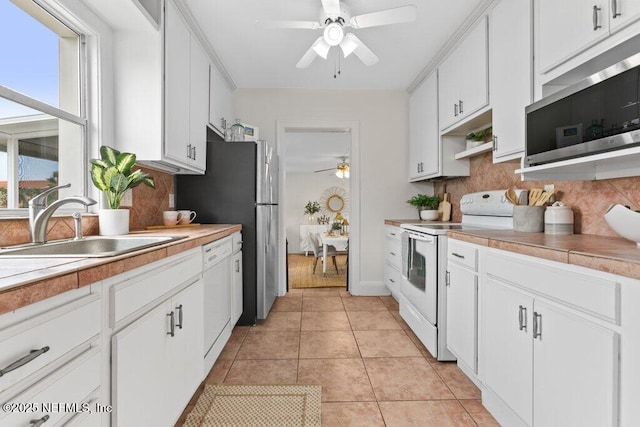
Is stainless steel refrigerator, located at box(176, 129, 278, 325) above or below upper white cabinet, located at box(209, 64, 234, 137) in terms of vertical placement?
below

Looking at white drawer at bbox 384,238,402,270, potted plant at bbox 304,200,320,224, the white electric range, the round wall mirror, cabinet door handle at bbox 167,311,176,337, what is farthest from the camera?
the round wall mirror

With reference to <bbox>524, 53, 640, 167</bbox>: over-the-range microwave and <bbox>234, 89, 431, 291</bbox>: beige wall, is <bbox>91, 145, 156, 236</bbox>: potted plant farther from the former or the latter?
<bbox>234, 89, 431, 291</bbox>: beige wall

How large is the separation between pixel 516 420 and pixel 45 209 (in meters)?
2.21

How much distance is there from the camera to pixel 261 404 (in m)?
1.70

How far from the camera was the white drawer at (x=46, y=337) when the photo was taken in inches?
24.5

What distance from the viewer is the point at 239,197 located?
2838 millimetres

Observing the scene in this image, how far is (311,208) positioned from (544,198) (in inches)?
271

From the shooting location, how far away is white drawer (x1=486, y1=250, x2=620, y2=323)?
0.98 meters

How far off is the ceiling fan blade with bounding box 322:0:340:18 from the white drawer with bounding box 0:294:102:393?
76.1 inches

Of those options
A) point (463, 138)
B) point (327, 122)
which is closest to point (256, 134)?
point (327, 122)

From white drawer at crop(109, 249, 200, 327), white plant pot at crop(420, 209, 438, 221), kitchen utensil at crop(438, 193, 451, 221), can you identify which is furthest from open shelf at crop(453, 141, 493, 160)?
white drawer at crop(109, 249, 200, 327)

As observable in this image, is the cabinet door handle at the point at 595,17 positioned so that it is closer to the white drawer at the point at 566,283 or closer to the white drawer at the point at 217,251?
the white drawer at the point at 566,283

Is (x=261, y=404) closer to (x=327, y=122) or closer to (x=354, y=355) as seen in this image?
(x=354, y=355)

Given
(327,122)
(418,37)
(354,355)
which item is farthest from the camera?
(327,122)
